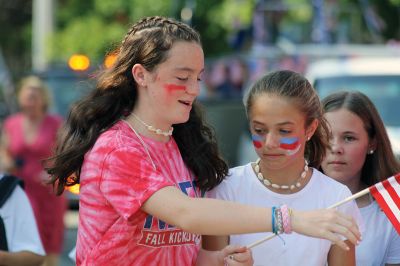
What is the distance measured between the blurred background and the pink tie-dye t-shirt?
16.3 ft

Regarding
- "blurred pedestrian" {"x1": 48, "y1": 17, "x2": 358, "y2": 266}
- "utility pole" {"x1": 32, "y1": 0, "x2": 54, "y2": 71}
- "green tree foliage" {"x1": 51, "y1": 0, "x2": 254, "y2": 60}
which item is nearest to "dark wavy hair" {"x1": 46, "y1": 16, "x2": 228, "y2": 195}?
"blurred pedestrian" {"x1": 48, "y1": 17, "x2": 358, "y2": 266}

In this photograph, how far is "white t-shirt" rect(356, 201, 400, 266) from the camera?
4.48m

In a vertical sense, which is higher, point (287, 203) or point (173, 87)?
point (173, 87)

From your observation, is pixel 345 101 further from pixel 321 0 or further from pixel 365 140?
pixel 321 0

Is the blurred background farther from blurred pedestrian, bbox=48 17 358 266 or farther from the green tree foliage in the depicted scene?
blurred pedestrian, bbox=48 17 358 266

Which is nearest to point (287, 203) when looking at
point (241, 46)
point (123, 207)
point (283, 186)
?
point (283, 186)

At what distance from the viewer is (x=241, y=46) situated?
23000 mm

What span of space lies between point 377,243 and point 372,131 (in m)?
0.60

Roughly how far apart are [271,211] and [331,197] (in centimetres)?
66

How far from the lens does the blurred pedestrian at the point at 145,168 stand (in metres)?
3.52

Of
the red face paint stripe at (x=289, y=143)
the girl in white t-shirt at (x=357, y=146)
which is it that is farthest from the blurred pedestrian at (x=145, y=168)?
the girl in white t-shirt at (x=357, y=146)

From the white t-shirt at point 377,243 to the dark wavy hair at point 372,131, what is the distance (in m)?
0.28

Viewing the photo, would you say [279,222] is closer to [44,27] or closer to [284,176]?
[284,176]

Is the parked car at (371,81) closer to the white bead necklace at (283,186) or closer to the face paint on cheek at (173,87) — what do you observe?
the white bead necklace at (283,186)
